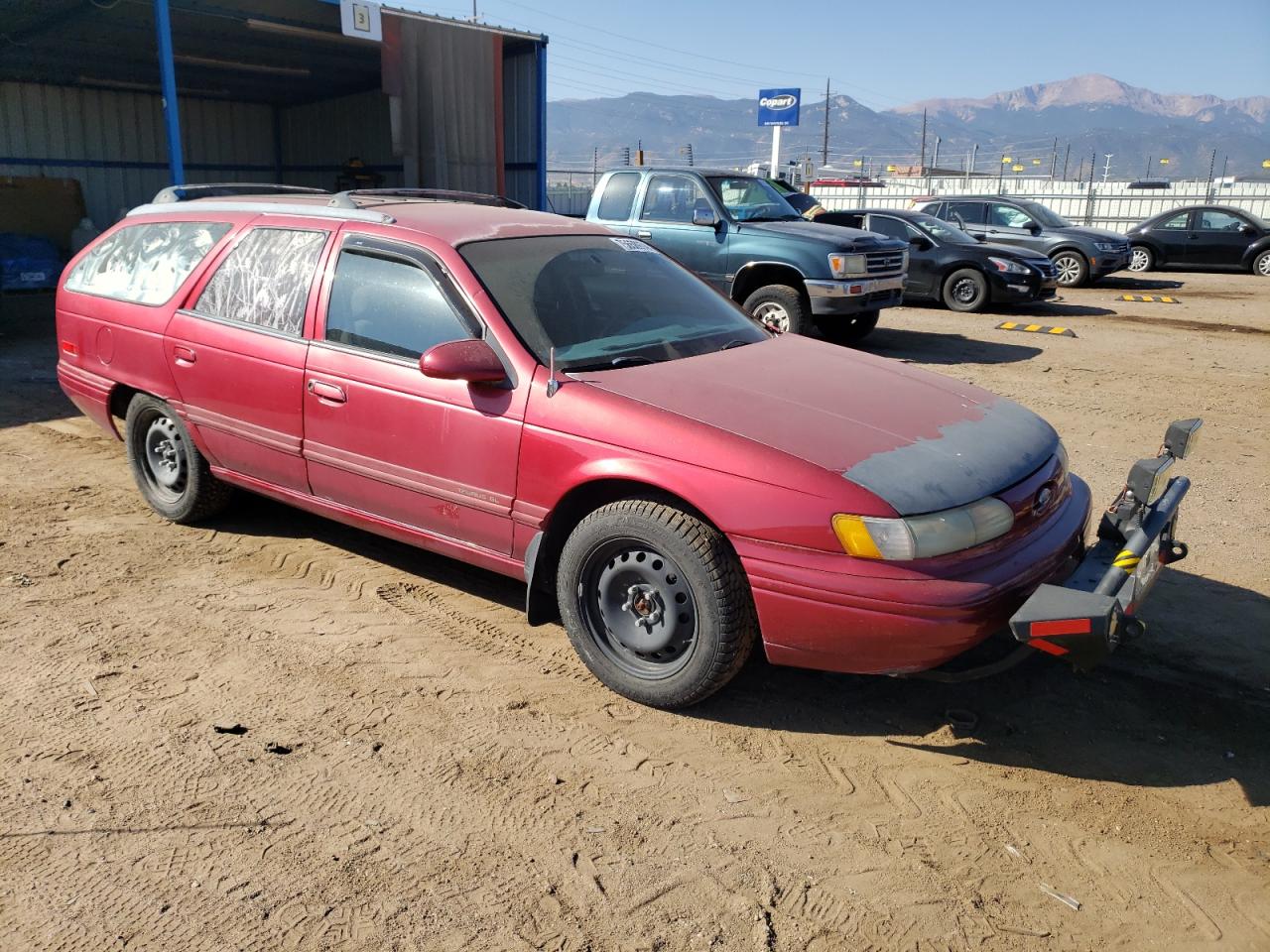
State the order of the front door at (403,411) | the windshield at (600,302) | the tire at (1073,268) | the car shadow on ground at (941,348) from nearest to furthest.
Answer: the front door at (403,411) < the windshield at (600,302) < the car shadow on ground at (941,348) < the tire at (1073,268)

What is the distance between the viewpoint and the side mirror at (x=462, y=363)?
357cm

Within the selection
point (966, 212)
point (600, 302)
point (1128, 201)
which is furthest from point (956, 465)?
point (1128, 201)

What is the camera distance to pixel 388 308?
412cm

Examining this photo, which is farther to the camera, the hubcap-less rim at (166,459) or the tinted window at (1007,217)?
the tinted window at (1007,217)

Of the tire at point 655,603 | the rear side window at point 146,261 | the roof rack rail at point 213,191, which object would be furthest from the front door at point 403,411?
the roof rack rail at point 213,191

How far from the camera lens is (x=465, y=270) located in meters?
3.94

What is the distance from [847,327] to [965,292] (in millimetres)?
3618

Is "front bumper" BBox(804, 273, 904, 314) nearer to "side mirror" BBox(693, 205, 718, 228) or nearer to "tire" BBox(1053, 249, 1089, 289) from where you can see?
"side mirror" BBox(693, 205, 718, 228)

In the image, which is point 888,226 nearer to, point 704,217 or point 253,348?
point 704,217

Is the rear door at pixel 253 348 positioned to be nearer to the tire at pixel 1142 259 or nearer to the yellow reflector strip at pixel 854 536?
the yellow reflector strip at pixel 854 536

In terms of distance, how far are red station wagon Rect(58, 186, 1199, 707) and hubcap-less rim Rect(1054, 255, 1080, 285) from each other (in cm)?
1527

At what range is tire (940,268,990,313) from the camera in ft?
46.0

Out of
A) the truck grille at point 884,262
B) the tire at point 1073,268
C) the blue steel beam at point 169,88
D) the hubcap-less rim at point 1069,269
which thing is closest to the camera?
the truck grille at point 884,262

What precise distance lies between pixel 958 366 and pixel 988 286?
4.42 meters
